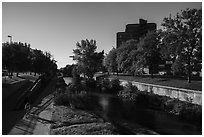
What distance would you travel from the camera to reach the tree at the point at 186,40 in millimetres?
27094

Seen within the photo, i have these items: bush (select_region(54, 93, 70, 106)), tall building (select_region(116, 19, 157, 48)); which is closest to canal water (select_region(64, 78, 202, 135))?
bush (select_region(54, 93, 70, 106))

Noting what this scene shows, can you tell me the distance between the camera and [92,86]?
1886 inches

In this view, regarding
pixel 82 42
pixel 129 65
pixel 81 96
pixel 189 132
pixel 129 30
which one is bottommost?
pixel 189 132

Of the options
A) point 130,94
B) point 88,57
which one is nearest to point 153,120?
point 130,94

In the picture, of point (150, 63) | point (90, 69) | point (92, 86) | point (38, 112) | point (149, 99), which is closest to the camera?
point (38, 112)

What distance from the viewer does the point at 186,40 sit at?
90.9ft

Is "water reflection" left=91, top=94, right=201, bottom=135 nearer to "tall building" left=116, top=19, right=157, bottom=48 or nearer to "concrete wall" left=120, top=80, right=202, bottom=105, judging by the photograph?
"concrete wall" left=120, top=80, right=202, bottom=105

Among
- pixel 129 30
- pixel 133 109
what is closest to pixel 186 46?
pixel 133 109

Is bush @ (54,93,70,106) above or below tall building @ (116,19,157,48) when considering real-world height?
below

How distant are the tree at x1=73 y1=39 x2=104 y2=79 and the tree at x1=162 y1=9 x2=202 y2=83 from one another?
33.2 meters

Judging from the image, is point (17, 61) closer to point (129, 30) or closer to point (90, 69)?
point (90, 69)

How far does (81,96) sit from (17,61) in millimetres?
12730

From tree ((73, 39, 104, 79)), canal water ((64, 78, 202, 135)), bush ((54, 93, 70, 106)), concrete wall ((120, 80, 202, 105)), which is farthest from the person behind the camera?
tree ((73, 39, 104, 79))

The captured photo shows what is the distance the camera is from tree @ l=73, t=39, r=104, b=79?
6019 centimetres
